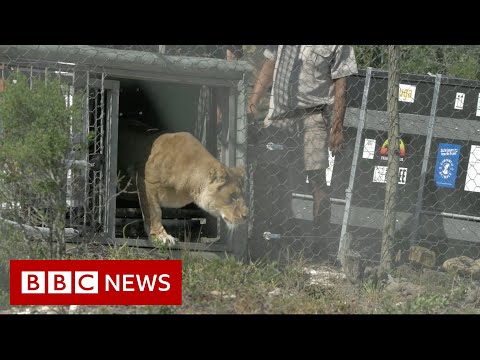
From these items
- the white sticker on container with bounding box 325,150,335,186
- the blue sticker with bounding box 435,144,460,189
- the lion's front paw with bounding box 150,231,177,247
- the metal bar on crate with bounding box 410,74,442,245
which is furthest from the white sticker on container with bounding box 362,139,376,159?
the lion's front paw with bounding box 150,231,177,247

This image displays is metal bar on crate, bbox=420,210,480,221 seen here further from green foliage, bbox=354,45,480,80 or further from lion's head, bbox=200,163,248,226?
lion's head, bbox=200,163,248,226

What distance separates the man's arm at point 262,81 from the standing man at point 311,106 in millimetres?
40

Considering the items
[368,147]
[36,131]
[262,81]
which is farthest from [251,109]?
[36,131]

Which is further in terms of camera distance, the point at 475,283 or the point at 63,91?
the point at 475,283

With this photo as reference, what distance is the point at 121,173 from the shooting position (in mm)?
6156

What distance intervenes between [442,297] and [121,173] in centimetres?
254

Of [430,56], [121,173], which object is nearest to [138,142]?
[121,173]

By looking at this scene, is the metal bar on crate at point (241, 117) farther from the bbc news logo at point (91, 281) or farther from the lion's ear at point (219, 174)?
the bbc news logo at point (91, 281)

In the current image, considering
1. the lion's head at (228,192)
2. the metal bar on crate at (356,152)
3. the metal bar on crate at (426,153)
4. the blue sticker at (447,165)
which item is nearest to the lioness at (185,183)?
the lion's head at (228,192)

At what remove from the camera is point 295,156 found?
6.43 m

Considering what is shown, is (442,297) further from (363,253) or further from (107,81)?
(107,81)

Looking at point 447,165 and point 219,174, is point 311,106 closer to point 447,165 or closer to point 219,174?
point 219,174

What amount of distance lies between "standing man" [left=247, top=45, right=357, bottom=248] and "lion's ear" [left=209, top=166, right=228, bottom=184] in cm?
60

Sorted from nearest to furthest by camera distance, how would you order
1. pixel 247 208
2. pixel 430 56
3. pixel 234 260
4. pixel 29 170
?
pixel 29 170 < pixel 234 260 < pixel 247 208 < pixel 430 56
